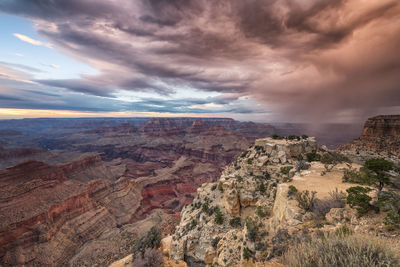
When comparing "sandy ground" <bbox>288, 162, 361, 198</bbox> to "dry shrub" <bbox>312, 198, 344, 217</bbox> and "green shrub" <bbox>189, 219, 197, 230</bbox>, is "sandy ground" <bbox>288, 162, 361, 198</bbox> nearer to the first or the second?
"dry shrub" <bbox>312, 198, 344, 217</bbox>

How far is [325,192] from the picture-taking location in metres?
13.0

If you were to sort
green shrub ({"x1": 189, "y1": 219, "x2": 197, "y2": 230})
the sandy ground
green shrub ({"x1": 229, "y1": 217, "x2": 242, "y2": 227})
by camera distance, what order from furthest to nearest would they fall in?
green shrub ({"x1": 189, "y1": 219, "x2": 197, "y2": 230}) < green shrub ({"x1": 229, "y1": 217, "x2": 242, "y2": 227}) < the sandy ground

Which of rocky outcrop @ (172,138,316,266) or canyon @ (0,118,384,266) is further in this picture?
canyon @ (0,118,384,266)

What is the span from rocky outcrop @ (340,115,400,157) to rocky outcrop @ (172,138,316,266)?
2388 centimetres

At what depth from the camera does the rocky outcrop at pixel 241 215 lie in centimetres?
1182

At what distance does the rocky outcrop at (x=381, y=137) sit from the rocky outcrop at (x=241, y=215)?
23.9 meters

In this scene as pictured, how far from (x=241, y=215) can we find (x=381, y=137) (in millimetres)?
45870

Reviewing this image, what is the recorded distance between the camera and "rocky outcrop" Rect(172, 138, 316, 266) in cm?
1182

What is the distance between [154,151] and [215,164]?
66337 mm

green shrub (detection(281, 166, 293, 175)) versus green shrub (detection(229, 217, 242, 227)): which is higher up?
green shrub (detection(281, 166, 293, 175))

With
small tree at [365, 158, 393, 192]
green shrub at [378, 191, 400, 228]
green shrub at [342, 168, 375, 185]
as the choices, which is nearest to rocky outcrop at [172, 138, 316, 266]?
green shrub at [378, 191, 400, 228]

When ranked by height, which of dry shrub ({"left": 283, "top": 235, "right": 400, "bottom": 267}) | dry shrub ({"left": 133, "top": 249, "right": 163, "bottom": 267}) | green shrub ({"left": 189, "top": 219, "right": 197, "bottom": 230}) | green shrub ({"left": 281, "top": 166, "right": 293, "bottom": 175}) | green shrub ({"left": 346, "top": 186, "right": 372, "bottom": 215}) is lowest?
green shrub ({"left": 189, "top": 219, "right": 197, "bottom": 230})

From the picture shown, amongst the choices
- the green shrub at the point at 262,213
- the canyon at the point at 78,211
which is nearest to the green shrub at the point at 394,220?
the green shrub at the point at 262,213

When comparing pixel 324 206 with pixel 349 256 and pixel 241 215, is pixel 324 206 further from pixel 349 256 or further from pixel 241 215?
pixel 241 215
